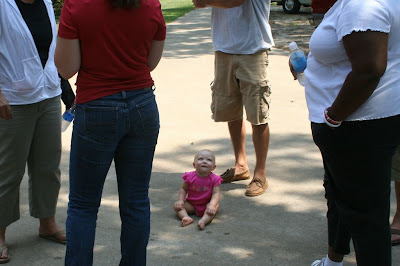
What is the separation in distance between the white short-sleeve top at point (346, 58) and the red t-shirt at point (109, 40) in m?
0.76

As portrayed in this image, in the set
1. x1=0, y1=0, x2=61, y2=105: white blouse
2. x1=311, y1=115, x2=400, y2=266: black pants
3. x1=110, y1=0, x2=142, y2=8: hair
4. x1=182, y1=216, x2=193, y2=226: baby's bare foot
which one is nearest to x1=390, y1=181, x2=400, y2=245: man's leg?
x1=311, y1=115, x2=400, y2=266: black pants

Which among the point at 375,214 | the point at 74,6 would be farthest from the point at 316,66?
the point at 74,6

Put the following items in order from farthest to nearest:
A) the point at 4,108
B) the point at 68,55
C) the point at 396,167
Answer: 1. the point at 396,167
2. the point at 4,108
3. the point at 68,55

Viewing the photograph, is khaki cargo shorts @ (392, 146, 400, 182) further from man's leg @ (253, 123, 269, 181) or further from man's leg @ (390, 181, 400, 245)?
man's leg @ (253, 123, 269, 181)

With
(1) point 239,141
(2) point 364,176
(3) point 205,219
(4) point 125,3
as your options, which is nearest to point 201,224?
(3) point 205,219

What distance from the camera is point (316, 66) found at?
9.07 ft

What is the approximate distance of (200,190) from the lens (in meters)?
4.31

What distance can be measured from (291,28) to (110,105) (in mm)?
13956

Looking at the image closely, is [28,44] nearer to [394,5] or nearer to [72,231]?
[72,231]

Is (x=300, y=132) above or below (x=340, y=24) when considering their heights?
below

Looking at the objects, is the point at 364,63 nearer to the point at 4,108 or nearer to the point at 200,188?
the point at 4,108

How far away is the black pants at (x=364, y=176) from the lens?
2.64 metres

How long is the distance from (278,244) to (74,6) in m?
2.02

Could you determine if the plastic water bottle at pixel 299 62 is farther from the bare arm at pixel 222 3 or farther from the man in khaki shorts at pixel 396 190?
the bare arm at pixel 222 3
